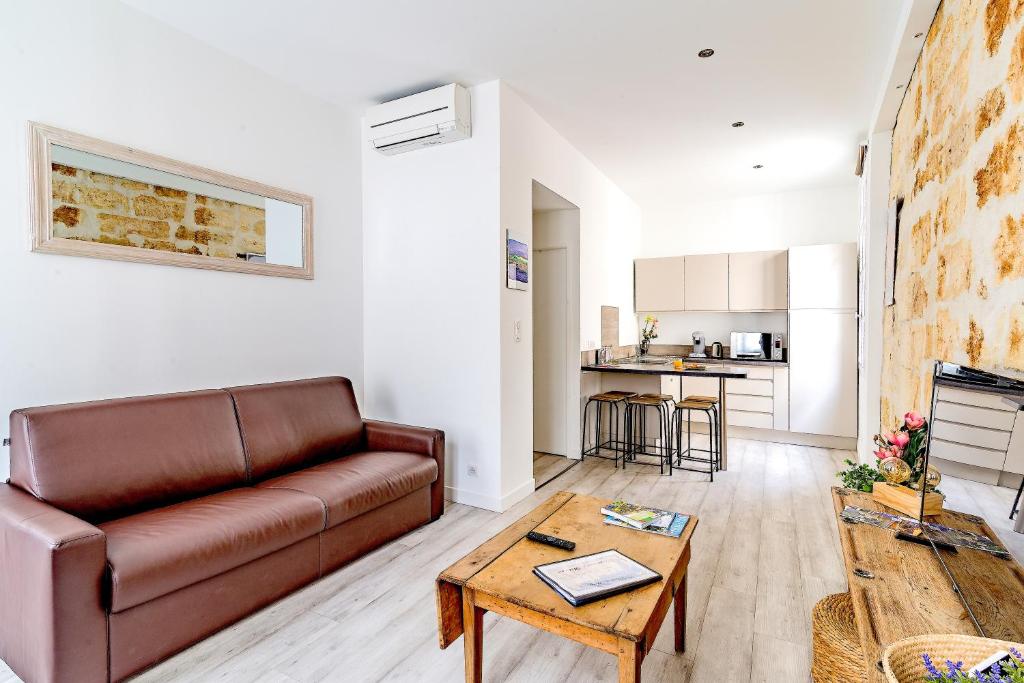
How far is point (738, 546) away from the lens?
285cm

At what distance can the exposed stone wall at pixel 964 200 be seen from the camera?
4.29 feet

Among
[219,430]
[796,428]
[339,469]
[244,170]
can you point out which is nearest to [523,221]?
[244,170]

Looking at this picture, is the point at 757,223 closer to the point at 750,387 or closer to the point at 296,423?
the point at 750,387

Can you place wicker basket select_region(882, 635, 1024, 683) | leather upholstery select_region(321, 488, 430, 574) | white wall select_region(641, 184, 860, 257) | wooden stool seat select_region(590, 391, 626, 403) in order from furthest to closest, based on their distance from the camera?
white wall select_region(641, 184, 860, 257) → wooden stool seat select_region(590, 391, 626, 403) → leather upholstery select_region(321, 488, 430, 574) → wicker basket select_region(882, 635, 1024, 683)

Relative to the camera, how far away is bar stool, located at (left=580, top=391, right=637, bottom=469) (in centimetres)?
457

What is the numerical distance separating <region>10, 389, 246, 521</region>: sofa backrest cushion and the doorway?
2.67m

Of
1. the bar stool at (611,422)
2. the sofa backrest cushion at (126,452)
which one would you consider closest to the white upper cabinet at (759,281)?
the bar stool at (611,422)

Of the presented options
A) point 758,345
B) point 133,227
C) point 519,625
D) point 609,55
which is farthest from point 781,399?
point 133,227

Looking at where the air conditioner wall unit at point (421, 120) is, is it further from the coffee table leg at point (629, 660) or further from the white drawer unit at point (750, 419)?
the white drawer unit at point (750, 419)

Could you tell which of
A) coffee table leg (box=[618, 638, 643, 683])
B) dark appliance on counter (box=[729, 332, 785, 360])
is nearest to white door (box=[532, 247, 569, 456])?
dark appliance on counter (box=[729, 332, 785, 360])

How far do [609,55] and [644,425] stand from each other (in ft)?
9.97

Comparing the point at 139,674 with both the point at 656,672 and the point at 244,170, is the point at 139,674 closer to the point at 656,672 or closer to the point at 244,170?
the point at 656,672

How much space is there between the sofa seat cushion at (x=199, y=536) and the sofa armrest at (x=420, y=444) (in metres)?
0.84

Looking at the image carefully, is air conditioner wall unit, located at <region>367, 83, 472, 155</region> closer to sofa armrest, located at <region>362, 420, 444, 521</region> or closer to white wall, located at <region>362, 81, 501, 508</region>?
white wall, located at <region>362, 81, 501, 508</region>
